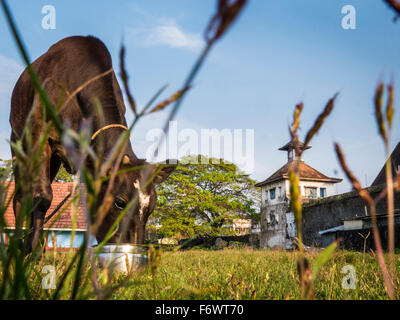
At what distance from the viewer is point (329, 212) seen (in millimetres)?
20828

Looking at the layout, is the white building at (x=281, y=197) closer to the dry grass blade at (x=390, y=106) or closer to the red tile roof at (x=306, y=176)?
the red tile roof at (x=306, y=176)

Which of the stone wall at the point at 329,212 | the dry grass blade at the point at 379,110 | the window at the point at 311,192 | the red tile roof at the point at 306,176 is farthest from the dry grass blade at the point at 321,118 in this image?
the window at the point at 311,192

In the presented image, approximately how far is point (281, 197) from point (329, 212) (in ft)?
30.8

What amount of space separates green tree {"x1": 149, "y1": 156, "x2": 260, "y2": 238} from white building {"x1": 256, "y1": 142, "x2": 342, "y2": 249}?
1883mm

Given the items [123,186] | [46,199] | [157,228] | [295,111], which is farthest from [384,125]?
[157,228]

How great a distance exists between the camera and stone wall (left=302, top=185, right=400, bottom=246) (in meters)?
18.7

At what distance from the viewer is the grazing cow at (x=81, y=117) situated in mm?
3721

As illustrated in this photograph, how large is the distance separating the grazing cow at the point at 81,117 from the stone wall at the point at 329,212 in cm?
1534

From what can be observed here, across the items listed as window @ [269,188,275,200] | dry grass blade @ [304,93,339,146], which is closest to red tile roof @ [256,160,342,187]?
window @ [269,188,275,200]

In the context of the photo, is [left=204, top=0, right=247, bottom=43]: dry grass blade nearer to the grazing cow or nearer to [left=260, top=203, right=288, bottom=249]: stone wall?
the grazing cow

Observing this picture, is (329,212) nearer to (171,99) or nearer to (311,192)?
(311,192)

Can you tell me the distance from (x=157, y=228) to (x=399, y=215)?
71.7 ft

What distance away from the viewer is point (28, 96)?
445cm
